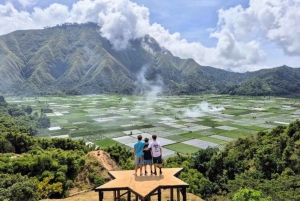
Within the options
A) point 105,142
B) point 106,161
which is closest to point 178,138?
point 105,142

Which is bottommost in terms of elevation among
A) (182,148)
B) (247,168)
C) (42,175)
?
(182,148)

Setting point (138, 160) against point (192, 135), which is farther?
point (192, 135)

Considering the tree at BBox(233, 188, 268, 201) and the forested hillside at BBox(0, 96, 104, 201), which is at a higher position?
the tree at BBox(233, 188, 268, 201)

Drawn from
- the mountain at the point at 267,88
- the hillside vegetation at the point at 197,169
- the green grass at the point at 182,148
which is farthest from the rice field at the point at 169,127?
the mountain at the point at 267,88

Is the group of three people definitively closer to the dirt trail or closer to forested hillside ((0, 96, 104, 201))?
forested hillside ((0, 96, 104, 201))

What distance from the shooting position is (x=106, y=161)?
32.0 metres

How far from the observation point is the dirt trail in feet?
101

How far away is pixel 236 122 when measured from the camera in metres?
76.8

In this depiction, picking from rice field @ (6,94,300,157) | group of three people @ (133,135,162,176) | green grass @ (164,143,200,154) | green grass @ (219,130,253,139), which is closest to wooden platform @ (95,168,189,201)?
group of three people @ (133,135,162,176)

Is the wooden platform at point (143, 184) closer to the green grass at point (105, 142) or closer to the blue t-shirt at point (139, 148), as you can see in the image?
the blue t-shirt at point (139, 148)

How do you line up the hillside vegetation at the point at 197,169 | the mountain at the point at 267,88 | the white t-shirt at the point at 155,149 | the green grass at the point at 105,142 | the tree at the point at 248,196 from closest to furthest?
the white t-shirt at the point at 155,149 < the tree at the point at 248,196 < the hillside vegetation at the point at 197,169 < the green grass at the point at 105,142 < the mountain at the point at 267,88

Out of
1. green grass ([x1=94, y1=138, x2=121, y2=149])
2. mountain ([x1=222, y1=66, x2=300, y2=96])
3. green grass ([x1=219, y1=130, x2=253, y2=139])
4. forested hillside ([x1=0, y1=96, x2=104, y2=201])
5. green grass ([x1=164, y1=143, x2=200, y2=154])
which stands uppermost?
mountain ([x1=222, y1=66, x2=300, y2=96])

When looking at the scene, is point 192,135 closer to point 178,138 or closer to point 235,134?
point 178,138

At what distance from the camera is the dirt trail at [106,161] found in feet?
101
